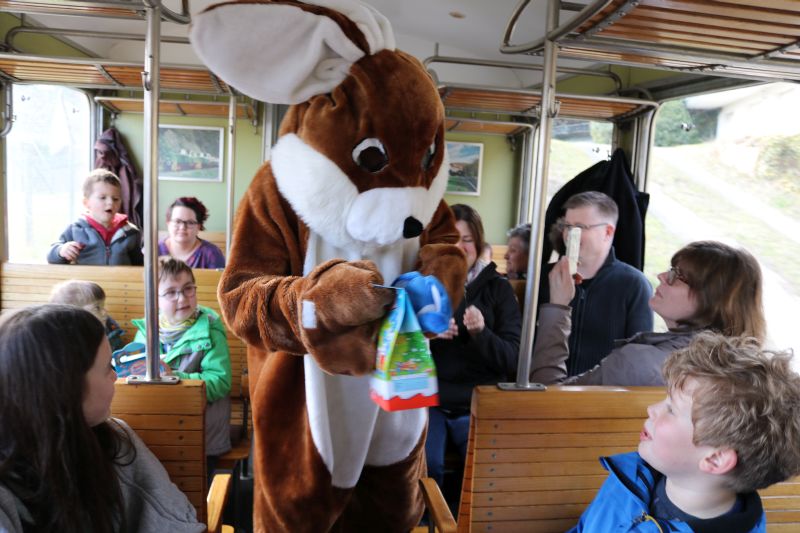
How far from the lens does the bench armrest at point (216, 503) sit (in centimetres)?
154

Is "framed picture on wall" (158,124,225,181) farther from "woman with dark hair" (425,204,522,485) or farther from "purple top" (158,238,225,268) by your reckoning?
"woman with dark hair" (425,204,522,485)

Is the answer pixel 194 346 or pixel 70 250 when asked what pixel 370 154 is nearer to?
pixel 194 346

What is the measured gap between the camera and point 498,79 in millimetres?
6383

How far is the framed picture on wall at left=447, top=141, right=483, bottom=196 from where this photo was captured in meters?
6.73

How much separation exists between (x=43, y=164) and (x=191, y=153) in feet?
5.43

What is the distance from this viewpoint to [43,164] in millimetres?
5059

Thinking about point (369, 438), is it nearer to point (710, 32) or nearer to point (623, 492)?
point (623, 492)

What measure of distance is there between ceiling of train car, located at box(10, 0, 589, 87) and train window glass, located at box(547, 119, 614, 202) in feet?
1.85

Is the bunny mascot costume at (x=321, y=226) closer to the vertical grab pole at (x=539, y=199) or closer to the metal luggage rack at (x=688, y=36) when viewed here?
the vertical grab pole at (x=539, y=199)

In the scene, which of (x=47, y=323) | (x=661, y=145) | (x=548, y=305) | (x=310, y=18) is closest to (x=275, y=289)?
(x=47, y=323)

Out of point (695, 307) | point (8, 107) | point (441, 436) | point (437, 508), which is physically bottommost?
point (441, 436)

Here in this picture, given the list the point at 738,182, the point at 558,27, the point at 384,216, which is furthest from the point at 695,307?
the point at 738,182

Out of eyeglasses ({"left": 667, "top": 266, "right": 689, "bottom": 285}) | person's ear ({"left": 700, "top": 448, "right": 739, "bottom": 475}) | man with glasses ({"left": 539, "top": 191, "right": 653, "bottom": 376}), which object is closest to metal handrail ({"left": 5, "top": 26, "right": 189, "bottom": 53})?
man with glasses ({"left": 539, "top": 191, "right": 653, "bottom": 376})

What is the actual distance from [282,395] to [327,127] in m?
0.68
